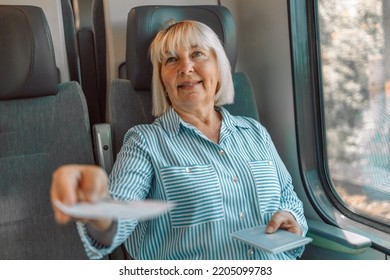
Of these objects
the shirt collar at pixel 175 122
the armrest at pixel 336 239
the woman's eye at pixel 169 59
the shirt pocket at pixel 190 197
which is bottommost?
the armrest at pixel 336 239

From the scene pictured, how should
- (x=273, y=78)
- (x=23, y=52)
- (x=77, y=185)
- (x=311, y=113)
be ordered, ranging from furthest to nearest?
(x=273, y=78), (x=311, y=113), (x=23, y=52), (x=77, y=185)

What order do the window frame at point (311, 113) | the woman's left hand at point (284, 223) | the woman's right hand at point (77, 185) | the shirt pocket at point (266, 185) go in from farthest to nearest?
the window frame at point (311, 113)
the shirt pocket at point (266, 185)
the woman's left hand at point (284, 223)
the woman's right hand at point (77, 185)

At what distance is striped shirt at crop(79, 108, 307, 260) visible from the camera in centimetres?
124

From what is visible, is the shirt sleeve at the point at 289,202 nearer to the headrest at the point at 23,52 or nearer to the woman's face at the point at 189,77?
the woman's face at the point at 189,77

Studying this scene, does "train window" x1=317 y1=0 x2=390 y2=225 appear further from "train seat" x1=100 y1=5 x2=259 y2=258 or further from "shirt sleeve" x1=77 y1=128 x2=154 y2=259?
"shirt sleeve" x1=77 y1=128 x2=154 y2=259

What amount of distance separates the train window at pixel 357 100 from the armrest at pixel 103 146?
806mm

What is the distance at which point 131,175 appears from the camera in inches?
46.1

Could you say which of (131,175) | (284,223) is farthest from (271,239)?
(131,175)

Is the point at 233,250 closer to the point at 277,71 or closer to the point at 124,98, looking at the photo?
the point at 124,98

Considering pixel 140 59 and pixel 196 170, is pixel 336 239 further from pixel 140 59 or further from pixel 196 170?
pixel 140 59

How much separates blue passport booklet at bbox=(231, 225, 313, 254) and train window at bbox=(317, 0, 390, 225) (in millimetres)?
531

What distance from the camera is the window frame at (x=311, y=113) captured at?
1.71 metres

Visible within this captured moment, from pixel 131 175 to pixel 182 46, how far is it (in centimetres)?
43

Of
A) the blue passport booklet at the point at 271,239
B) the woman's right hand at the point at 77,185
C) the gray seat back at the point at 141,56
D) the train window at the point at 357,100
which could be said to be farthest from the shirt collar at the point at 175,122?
the woman's right hand at the point at 77,185
